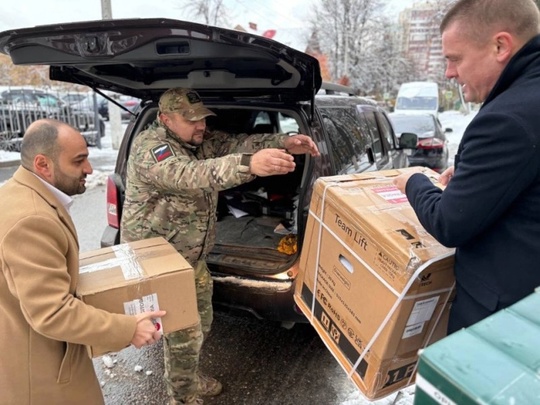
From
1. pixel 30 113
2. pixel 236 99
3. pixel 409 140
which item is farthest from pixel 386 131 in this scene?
pixel 30 113

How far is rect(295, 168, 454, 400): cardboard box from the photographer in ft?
4.46

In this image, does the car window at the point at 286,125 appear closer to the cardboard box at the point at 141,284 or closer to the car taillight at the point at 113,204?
the car taillight at the point at 113,204

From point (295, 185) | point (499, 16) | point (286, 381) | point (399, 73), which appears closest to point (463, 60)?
point (499, 16)

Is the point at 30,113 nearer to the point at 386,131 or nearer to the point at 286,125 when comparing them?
the point at 286,125

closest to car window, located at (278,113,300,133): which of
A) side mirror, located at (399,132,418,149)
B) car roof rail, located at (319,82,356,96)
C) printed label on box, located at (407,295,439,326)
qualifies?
car roof rail, located at (319,82,356,96)

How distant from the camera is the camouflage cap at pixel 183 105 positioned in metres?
2.08

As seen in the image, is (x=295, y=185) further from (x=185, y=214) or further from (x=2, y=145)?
(x=2, y=145)

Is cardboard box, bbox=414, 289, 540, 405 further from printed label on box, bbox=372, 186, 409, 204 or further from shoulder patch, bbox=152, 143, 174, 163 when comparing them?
shoulder patch, bbox=152, 143, 174, 163

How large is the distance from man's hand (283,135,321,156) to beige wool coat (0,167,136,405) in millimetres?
1270

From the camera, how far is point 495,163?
3.58 feet

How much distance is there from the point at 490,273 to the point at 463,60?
25.4 inches

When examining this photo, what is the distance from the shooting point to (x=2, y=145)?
9258 millimetres

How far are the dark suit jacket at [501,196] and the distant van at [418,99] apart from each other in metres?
17.5

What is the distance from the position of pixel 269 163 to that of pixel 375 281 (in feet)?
2.13
